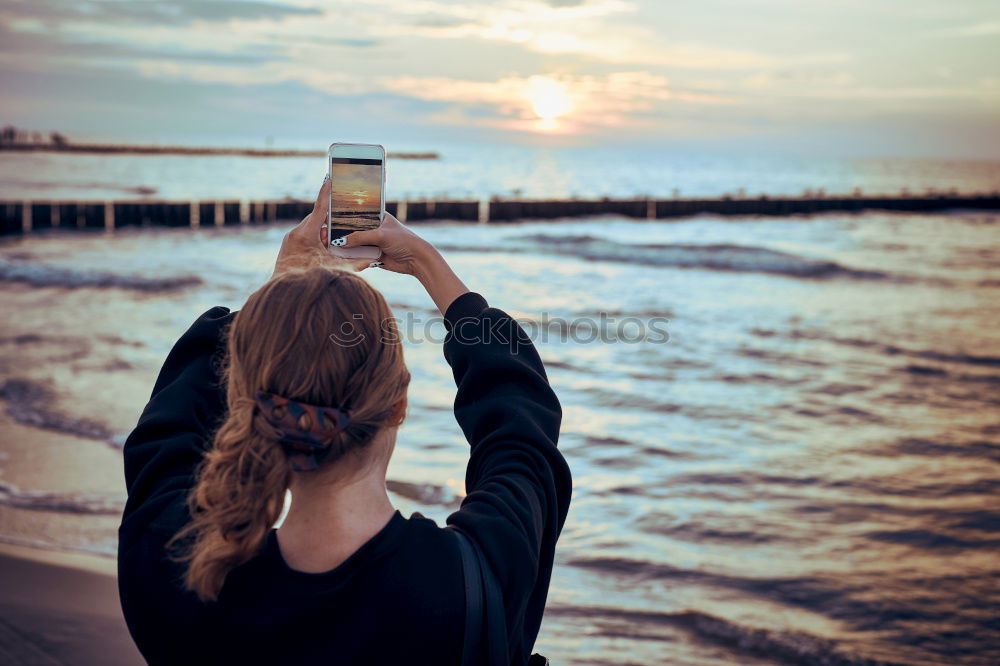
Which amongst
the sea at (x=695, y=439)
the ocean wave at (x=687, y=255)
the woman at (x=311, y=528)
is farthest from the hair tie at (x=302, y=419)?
the ocean wave at (x=687, y=255)

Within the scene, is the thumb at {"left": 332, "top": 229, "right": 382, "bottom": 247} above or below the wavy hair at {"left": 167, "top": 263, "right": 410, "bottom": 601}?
above

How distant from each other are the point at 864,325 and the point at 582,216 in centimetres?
2204

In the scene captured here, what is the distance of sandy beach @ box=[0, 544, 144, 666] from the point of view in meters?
3.59

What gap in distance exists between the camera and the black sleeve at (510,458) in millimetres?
1312

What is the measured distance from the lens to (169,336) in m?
10.6

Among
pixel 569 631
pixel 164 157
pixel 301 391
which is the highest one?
pixel 164 157

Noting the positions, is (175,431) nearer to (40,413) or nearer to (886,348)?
(40,413)

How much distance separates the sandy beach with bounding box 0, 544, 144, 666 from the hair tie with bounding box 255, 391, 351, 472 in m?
2.94

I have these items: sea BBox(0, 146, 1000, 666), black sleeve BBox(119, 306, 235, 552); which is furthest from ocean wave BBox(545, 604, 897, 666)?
black sleeve BBox(119, 306, 235, 552)

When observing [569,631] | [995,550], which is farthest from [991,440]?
[569,631]

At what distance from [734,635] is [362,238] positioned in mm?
3365

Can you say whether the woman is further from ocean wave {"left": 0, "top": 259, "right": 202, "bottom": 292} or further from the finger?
ocean wave {"left": 0, "top": 259, "right": 202, "bottom": 292}

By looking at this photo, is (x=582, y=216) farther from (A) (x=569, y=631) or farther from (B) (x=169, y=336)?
(A) (x=569, y=631)

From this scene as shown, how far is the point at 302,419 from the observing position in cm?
121
